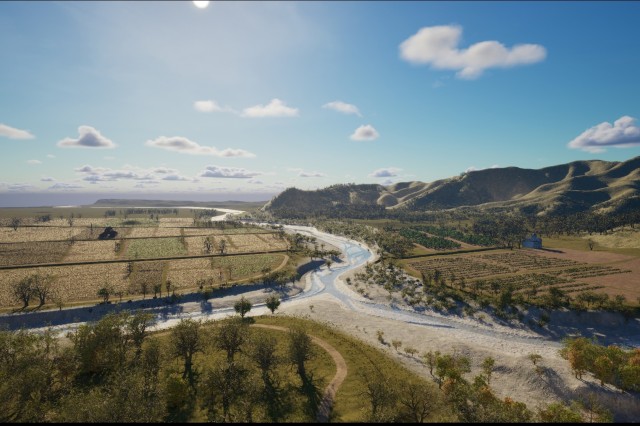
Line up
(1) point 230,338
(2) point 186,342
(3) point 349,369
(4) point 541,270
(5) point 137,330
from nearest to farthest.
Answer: (2) point 186,342, (1) point 230,338, (5) point 137,330, (3) point 349,369, (4) point 541,270

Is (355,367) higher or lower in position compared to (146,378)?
lower

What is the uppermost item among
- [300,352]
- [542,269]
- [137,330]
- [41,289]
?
[137,330]

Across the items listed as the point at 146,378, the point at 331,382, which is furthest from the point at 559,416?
the point at 146,378

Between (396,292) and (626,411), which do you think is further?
(396,292)

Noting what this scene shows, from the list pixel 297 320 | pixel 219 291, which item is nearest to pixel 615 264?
pixel 297 320

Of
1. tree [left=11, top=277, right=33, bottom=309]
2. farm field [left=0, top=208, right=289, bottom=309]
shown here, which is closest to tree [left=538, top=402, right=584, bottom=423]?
farm field [left=0, top=208, right=289, bottom=309]

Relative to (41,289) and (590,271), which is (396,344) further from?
(590,271)

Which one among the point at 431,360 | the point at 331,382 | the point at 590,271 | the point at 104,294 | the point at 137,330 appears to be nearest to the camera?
the point at 331,382

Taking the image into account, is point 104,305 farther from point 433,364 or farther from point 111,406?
point 433,364

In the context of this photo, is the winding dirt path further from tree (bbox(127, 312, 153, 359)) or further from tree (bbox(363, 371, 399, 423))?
tree (bbox(127, 312, 153, 359))
